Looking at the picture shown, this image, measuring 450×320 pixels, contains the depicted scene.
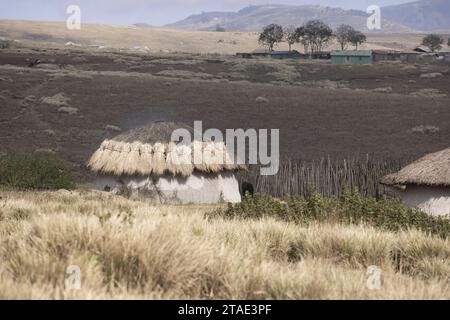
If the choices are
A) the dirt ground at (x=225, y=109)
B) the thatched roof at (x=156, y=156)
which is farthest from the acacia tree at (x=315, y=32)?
the thatched roof at (x=156, y=156)

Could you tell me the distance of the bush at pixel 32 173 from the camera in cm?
2292

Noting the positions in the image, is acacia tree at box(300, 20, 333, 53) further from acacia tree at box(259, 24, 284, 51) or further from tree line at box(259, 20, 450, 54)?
acacia tree at box(259, 24, 284, 51)

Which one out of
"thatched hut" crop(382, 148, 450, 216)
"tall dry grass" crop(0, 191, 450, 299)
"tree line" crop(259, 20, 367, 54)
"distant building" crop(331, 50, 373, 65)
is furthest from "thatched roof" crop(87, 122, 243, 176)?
"tree line" crop(259, 20, 367, 54)

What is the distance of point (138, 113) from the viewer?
45.7 metres

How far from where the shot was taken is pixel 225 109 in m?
47.1

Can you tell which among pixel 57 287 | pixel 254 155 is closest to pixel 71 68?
pixel 254 155

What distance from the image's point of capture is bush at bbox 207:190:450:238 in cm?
1102

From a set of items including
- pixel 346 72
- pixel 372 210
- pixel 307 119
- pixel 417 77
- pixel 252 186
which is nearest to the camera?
pixel 372 210

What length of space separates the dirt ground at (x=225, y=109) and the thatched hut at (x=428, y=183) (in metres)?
12.0

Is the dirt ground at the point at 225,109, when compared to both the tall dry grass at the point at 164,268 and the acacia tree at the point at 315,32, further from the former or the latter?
the acacia tree at the point at 315,32
